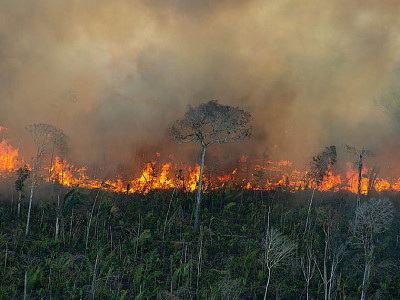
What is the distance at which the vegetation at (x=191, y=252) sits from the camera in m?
33.7

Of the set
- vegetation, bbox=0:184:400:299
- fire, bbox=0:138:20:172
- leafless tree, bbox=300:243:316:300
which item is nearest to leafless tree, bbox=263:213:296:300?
vegetation, bbox=0:184:400:299

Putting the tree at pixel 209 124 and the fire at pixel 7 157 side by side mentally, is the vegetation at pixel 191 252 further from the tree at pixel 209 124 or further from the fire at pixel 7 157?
the fire at pixel 7 157

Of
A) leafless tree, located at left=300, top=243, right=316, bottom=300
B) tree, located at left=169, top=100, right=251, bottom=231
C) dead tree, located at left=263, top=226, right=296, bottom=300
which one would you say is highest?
tree, located at left=169, top=100, right=251, bottom=231

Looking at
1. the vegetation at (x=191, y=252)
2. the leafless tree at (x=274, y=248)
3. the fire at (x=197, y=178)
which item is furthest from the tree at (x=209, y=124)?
the fire at (x=197, y=178)

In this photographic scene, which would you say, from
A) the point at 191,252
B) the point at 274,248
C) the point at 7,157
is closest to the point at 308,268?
the point at 274,248

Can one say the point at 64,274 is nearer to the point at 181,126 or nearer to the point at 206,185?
the point at 181,126

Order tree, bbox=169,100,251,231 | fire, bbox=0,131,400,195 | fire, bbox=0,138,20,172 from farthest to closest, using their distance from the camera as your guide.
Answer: fire, bbox=0,131,400,195 → fire, bbox=0,138,20,172 → tree, bbox=169,100,251,231

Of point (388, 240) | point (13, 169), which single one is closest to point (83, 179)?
point (13, 169)

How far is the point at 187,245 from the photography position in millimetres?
42625

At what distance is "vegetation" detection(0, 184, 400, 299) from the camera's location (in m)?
33.7

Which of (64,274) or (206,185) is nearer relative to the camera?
(64,274)

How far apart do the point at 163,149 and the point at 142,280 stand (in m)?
35.8

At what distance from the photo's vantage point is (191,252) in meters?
41.2

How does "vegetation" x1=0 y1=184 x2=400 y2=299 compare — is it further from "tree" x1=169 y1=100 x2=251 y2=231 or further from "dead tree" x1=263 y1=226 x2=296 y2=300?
"tree" x1=169 y1=100 x2=251 y2=231
